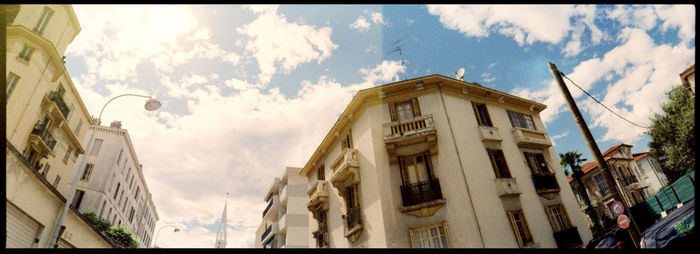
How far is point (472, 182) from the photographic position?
53.5 ft

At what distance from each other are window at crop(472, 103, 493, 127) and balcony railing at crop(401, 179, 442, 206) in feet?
17.7

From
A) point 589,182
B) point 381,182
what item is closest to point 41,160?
point 381,182

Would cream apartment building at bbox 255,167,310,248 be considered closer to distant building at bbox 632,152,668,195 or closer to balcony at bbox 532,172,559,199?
balcony at bbox 532,172,559,199

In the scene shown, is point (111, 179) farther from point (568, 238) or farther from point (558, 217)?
point (568, 238)

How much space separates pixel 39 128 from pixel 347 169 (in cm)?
2358

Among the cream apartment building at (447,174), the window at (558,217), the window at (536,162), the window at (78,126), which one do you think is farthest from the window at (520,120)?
the window at (78,126)

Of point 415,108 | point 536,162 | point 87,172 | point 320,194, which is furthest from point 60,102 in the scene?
point 536,162

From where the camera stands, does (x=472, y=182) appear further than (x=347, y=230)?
No

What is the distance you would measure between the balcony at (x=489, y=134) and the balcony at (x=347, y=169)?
23.6 ft

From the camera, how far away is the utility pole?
1077 centimetres

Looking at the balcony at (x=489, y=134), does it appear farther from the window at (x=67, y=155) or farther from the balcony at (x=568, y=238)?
the window at (x=67, y=155)

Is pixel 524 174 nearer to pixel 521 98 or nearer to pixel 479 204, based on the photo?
pixel 479 204

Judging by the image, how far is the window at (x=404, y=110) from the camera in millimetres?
18936

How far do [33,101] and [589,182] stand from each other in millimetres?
61312
